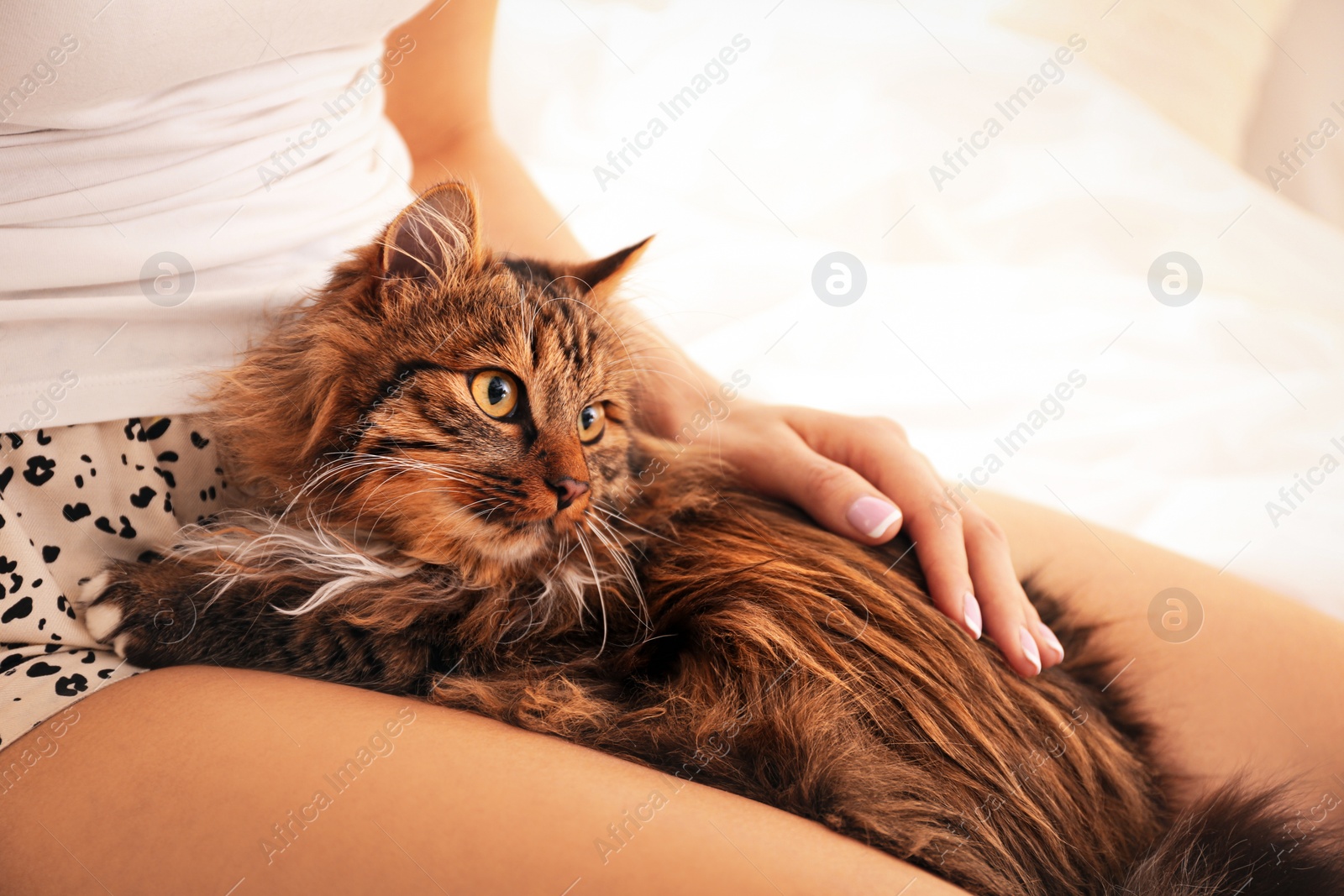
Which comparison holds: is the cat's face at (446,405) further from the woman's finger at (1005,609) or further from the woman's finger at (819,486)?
the woman's finger at (1005,609)

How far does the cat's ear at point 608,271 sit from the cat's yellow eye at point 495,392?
0.26 m

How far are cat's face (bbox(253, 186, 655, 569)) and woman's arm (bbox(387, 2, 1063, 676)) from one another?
16 centimetres

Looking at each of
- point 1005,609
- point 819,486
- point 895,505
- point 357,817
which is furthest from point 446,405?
point 1005,609

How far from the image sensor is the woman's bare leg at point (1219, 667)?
1263 millimetres

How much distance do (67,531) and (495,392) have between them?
21.9 inches

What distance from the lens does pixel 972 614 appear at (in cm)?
113

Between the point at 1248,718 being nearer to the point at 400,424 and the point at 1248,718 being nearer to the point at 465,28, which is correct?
the point at 400,424

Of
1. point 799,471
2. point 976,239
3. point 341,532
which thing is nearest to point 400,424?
point 341,532

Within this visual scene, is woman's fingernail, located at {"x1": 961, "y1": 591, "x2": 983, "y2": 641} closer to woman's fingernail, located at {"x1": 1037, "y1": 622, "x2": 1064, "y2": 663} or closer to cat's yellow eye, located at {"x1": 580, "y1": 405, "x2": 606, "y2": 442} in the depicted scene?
woman's fingernail, located at {"x1": 1037, "y1": 622, "x2": 1064, "y2": 663}

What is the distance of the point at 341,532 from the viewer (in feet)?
3.51

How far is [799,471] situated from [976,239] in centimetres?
158

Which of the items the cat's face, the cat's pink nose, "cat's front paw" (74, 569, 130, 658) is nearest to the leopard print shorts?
"cat's front paw" (74, 569, 130, 658)

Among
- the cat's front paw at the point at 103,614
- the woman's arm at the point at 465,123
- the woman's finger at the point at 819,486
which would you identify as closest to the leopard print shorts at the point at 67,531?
the cat's front paw at the point at 103,614

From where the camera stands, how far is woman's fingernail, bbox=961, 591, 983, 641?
1121mm
